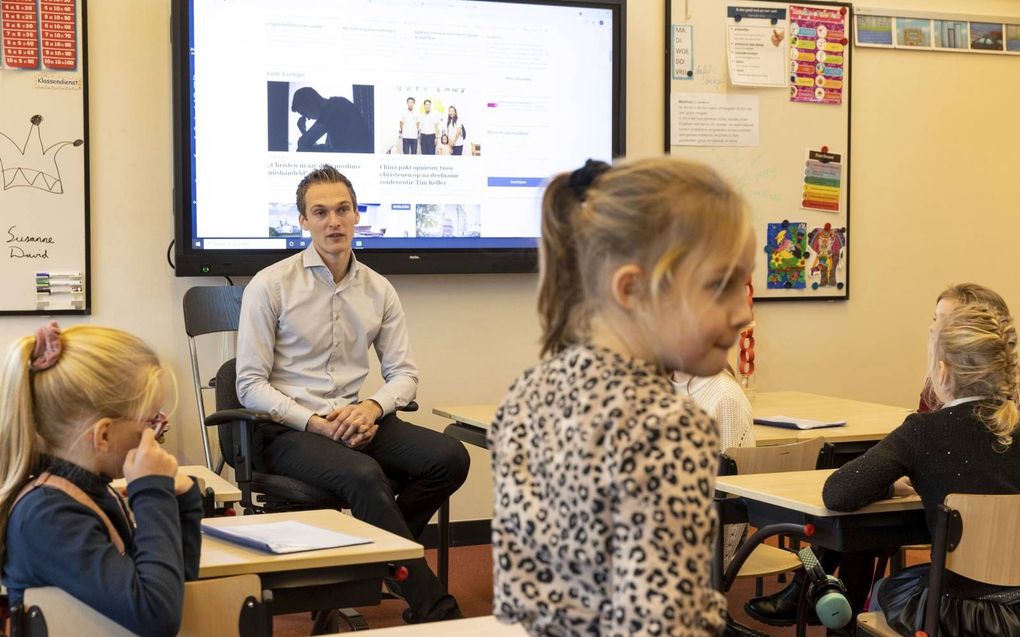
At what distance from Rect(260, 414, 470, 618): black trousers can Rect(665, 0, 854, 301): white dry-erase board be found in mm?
1960

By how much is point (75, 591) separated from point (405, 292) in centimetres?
292

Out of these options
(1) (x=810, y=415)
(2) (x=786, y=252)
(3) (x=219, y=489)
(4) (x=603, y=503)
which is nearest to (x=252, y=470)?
(3) (x=219, y=489)

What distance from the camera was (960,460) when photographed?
2.39 m

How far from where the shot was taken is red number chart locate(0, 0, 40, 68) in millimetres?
3922

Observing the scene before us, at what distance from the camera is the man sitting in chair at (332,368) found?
348cm

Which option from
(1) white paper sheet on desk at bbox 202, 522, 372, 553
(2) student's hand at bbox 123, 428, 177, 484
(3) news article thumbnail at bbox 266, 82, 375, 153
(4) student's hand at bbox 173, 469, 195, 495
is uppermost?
(3) news article thumbnail at bbox 266, 82, 375, 153

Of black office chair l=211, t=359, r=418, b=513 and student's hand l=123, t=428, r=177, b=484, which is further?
black office chair l=211, t=359, r=418, b=513

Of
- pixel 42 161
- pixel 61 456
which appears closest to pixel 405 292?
pixel 42 161

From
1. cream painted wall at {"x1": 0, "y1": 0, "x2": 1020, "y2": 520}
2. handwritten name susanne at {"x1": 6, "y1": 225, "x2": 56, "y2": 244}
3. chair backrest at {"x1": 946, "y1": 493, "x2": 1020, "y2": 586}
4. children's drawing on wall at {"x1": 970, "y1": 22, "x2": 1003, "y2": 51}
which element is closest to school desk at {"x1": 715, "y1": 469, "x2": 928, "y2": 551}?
chair backrest at {"x1": 946, "y1": 493, "x2": 1020, "y2": 586}

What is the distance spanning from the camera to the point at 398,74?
439 cm

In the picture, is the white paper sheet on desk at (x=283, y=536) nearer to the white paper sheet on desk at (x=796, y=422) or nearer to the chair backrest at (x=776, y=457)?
the chair backrest at (x=776, y=457)

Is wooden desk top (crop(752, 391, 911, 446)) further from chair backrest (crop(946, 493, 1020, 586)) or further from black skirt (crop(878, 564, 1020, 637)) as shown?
chair backrest (crop(946, 493, 1020, 586))

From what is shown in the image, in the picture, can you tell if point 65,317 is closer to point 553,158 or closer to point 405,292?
point 405,292

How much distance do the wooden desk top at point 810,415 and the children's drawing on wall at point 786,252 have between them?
0.59 meters
